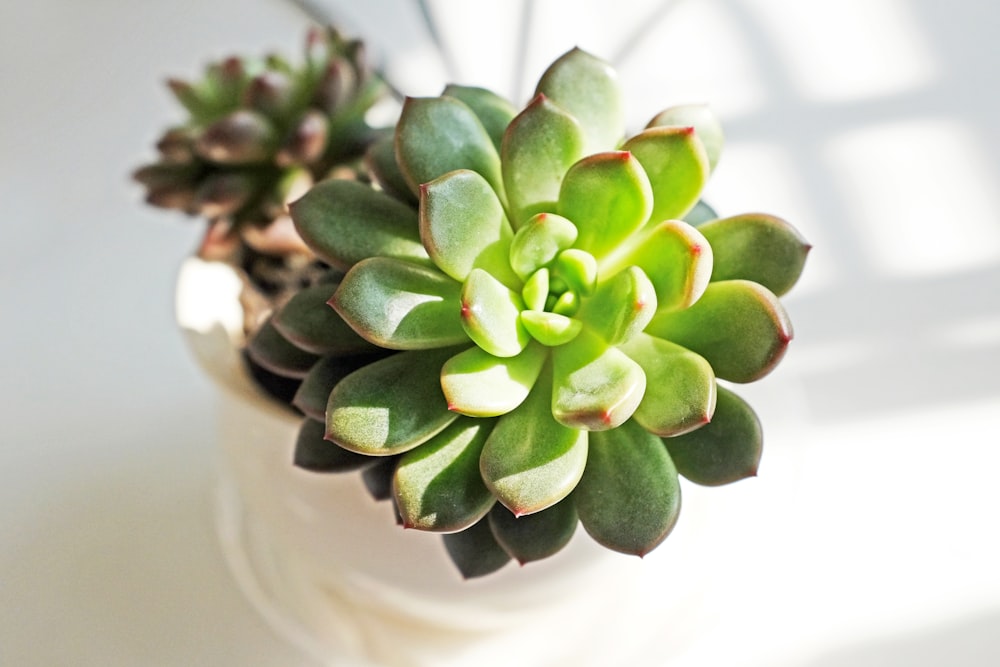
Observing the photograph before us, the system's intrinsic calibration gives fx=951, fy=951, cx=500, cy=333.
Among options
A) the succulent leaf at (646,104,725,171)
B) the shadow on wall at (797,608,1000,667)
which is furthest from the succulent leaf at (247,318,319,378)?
the shadow on wall at (797,608,1000,667)

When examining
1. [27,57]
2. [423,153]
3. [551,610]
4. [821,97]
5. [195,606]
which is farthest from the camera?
[27,57]

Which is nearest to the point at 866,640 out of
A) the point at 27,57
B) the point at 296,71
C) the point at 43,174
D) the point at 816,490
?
the point at 816,490

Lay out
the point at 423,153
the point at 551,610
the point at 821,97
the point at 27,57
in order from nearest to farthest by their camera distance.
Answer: the point at 423,153 → the point at 551,610 → the point at 821,97 → the point at 27,57

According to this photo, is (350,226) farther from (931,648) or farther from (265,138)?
(931,648)

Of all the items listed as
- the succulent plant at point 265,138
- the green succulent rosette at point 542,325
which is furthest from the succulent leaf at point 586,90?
the succulent plant at point 265,138

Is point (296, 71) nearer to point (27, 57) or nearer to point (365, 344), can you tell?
point (365, 344)

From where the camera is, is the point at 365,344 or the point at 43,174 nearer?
the point at 365,344

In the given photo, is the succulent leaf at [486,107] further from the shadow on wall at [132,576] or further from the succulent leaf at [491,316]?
the shadow on wall at [132,576]
